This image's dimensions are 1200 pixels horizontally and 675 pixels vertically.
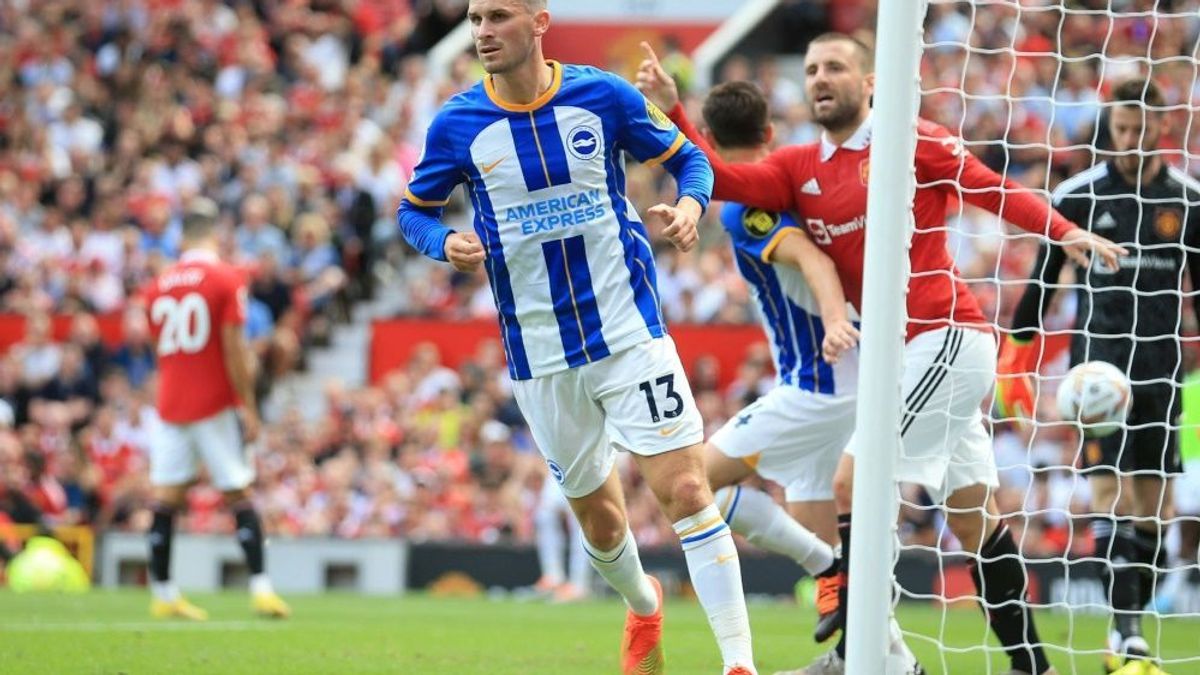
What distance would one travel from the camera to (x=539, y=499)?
53.2 feet

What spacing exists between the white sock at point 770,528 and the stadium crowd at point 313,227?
6696 mm

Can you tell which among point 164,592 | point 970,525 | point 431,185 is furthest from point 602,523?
point 164,592

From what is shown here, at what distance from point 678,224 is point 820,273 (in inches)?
60.8

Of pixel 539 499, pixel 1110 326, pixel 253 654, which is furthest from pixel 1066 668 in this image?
pixel 539 499

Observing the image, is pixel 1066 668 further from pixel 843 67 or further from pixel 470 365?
pixel 470 365

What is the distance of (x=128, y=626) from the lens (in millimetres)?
10273

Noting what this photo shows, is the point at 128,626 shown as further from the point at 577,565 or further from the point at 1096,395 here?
the point at 577,565

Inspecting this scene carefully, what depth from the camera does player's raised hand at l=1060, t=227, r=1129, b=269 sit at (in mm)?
6715

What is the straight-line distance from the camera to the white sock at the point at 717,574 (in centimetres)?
629

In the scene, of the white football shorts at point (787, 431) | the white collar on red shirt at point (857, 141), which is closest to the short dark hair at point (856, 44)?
the white collar on red shirt at point (857, 141)

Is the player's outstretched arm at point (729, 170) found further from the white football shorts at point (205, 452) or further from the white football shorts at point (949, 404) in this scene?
the white football shorts at point (205, 452)

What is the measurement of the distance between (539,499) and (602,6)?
11498 millimetres

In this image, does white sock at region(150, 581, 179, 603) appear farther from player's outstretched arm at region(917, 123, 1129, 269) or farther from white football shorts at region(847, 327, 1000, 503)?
player's outstretched arm at region(917, 123, 1129, 269)

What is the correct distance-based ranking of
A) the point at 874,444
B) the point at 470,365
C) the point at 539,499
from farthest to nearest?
the point at 470,365 → the point at 539,499 → the point at 874,444
